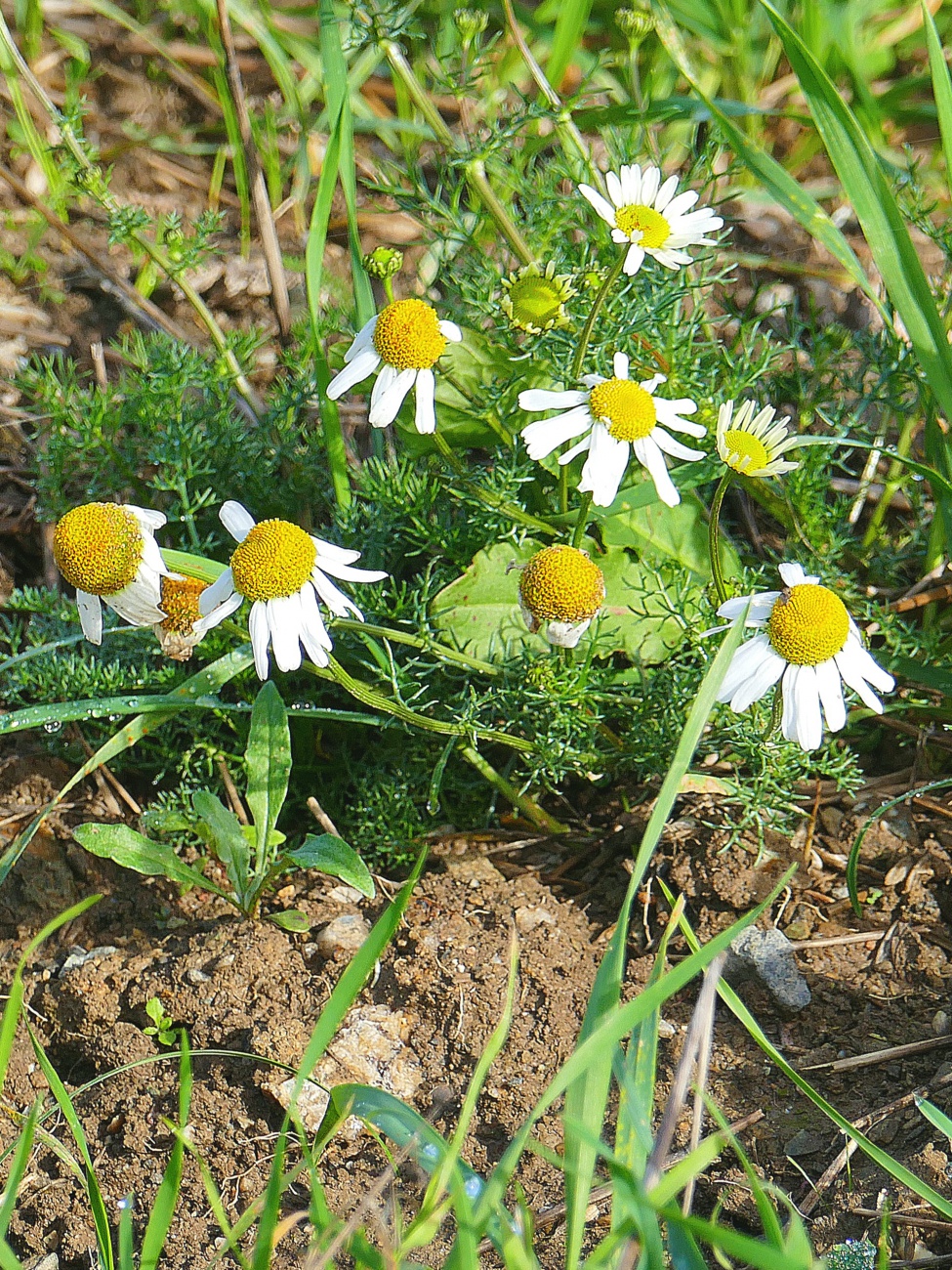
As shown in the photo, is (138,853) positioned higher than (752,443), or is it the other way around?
(752,443)

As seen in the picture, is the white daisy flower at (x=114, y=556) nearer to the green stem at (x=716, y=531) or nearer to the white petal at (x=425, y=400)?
the white petal at (x=425, y=400)

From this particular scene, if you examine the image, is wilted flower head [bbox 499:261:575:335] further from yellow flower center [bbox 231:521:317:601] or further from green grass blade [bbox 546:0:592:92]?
green grass blade [bbox 546:0:592:92]

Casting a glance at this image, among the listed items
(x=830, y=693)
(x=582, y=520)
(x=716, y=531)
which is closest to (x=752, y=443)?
(x=716, y=531)

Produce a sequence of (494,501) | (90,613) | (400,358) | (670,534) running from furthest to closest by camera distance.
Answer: (670,534)
(494,501)
(400,358)
(90,613)

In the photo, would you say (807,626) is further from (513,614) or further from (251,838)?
(251,838)

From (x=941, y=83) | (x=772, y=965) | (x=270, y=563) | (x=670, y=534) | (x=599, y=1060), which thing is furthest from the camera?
(x=670, y=534)

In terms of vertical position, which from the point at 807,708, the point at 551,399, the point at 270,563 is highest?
the point at 551,399
